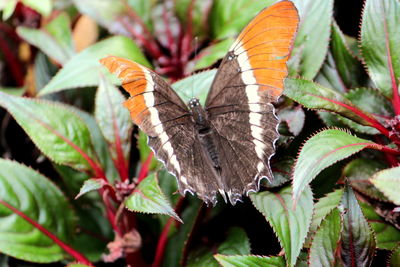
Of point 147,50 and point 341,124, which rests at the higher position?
point 147,50

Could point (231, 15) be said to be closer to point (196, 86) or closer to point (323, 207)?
point (196, 86)

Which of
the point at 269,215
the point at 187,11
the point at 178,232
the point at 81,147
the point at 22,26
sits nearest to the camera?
the point at 269,215

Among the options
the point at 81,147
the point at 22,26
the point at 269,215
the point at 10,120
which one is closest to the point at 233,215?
the point at 269,215

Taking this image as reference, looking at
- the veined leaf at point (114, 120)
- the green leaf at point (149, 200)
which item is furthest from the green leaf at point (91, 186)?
the veined leaf at point (114, 120)

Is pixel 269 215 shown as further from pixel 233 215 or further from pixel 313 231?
pixel 233 215

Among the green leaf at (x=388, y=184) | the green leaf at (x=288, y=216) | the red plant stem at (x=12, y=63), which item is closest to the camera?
the green leaf at (x=388, y=184)

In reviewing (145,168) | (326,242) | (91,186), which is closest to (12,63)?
(145,168)

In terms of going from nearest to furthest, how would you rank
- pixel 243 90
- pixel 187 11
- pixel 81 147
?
pixel 243 90, pixel 81 147, pixel 187 11

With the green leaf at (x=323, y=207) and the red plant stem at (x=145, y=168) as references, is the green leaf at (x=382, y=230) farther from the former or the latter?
the red plant stem at (x=145, y=168)
